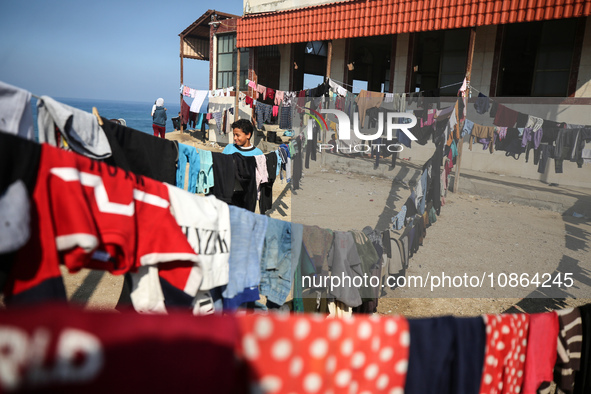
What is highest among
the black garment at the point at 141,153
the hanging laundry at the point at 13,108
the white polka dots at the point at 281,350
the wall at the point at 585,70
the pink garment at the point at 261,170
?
the wall at the point at 585,70

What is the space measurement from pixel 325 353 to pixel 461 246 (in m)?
6.45

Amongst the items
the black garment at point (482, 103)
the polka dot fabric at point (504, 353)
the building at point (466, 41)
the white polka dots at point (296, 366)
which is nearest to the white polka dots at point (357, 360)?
the white polka dots at point (296, 366)

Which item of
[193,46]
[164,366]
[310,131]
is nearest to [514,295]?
[164,366]

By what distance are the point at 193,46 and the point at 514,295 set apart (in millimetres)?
17395

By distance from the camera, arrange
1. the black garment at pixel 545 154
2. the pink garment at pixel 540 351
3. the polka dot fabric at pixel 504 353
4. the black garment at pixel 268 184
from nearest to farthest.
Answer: the polka dot fabric at pixel 504 353
the pink garment at pixel 540 351
the black garment at pixel 268 184
the black garment at pixel 545 154

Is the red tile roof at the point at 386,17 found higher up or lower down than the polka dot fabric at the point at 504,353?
higher up

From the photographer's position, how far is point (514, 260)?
21.2 feet

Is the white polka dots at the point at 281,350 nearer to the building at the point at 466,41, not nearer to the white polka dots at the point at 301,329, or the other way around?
the white polka dots at the point at 301,329

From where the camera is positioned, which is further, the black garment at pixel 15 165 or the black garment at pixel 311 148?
the black garment at pixel 311 148

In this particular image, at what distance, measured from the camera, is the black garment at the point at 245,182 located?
14.9 feet

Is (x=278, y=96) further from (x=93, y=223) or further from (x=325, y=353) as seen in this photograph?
(x=325, y=353)

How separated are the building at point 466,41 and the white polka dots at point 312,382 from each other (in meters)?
9.72

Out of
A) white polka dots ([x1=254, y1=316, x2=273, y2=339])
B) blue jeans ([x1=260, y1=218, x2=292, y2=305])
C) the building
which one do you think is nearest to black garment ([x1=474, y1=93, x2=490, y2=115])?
the building

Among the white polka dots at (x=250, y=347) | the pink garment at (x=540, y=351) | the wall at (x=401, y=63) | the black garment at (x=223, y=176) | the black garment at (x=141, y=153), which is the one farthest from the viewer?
the wall at (x=401, y=63)
